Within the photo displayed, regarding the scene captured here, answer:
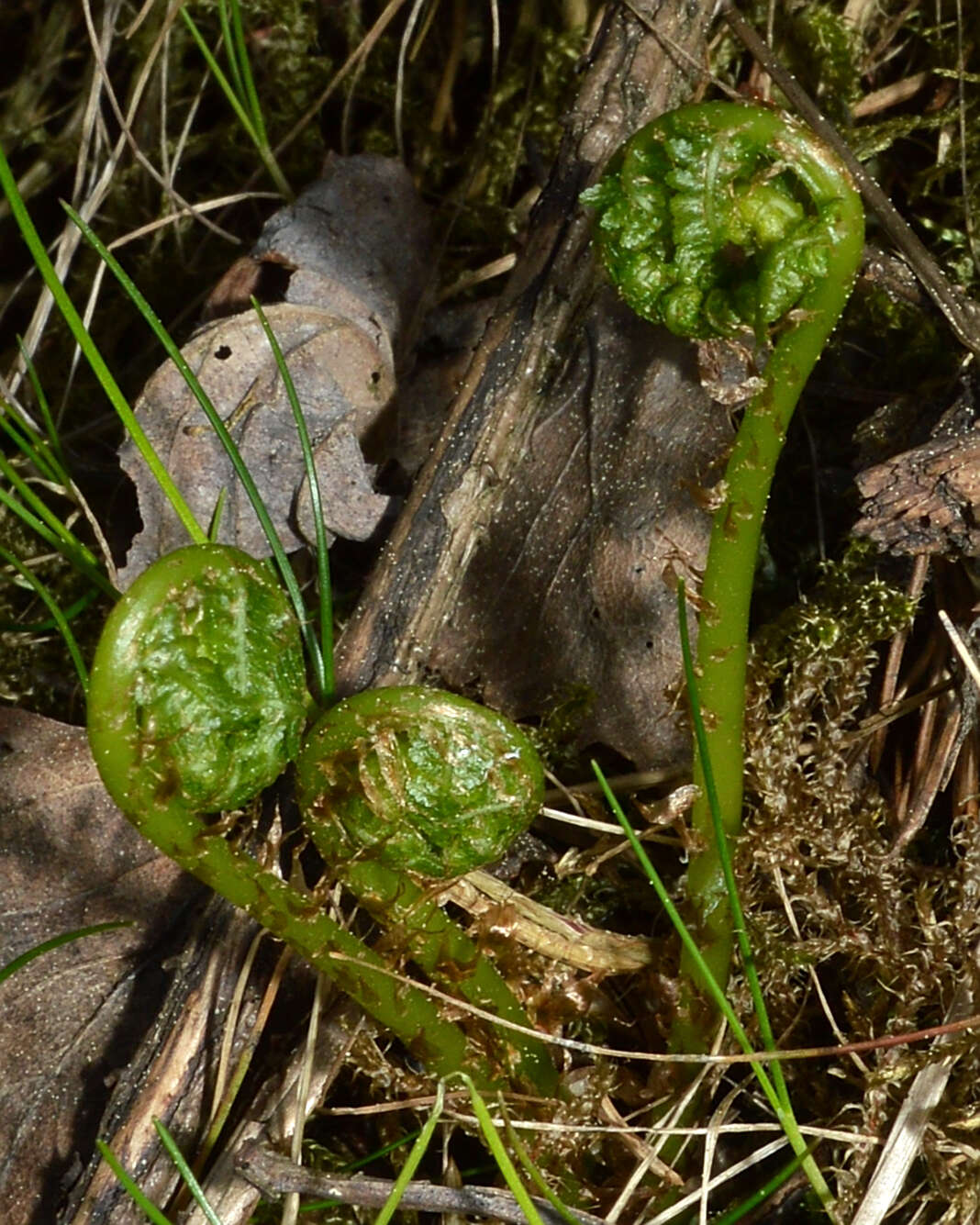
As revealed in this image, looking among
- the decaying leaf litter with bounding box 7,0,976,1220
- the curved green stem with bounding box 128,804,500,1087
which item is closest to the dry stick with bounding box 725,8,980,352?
the decaying leaf litter with bounding box 7,0,976,1220

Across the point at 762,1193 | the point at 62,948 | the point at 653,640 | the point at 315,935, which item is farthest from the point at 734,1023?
the point at 62,948

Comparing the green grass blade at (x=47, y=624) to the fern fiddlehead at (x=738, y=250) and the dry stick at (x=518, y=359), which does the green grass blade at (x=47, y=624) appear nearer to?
the dry stick at (x=518, y=359)

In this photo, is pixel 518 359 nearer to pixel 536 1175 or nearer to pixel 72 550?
pixel 72 550

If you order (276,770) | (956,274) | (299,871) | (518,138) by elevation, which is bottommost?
(299,871)

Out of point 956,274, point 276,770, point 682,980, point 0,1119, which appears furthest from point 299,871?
point 956,274

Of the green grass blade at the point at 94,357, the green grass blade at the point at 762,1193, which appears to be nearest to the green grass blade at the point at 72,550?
the green grass blade at the point at 94,357

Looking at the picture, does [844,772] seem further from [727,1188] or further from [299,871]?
[299,871]
